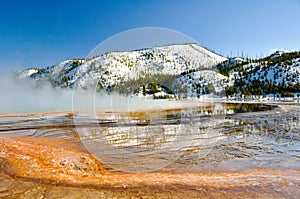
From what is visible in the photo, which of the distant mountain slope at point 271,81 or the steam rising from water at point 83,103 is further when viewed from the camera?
the distant mountain slope at point 271,81

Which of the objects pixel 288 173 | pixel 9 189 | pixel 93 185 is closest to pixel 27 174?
pixel 9 189

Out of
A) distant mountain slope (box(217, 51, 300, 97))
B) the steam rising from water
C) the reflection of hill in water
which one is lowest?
the reflection of hill in water

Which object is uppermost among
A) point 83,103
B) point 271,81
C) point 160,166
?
point 271,81

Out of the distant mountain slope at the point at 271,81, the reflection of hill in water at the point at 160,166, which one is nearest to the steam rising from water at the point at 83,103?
the reflection of hill in water at the point at 160,166

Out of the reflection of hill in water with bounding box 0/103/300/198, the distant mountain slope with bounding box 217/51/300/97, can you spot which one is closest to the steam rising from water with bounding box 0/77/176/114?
the reflection of hill in water with bounding box 0/103/300/198

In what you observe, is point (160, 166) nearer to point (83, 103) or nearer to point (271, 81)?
point (83, 103)

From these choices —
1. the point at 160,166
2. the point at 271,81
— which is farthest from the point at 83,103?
the point at 271,81

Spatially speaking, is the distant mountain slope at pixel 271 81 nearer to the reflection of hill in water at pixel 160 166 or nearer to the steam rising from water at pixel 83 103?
the steam rising from water at pixel 83 103

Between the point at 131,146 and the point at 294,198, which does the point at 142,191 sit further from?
the point at 131,146

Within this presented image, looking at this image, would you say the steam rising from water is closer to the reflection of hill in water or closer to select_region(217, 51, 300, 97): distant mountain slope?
the reflection of hill in water

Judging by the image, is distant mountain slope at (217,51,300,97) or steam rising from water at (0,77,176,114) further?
distant mountain slope at (217,51,300,97)

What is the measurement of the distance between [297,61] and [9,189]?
154875mm

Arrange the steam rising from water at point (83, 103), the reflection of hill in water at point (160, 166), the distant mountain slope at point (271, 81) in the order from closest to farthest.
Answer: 1. the reflection of hill in water at point (160, 166)
2. the steam rising from water at point (83, 103)
3. the distant mountain slope at point (271, 81)

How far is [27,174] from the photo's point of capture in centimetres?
669
